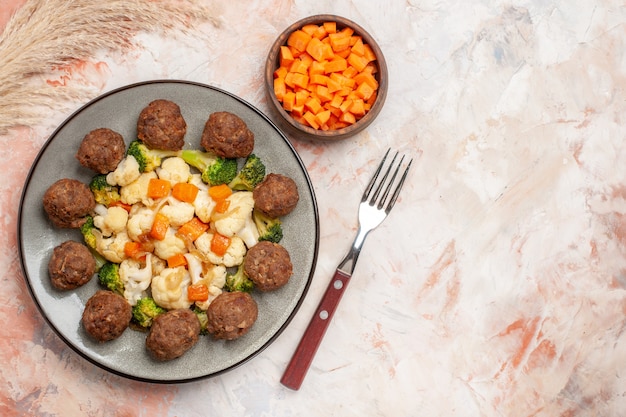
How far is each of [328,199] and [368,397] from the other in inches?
54.3

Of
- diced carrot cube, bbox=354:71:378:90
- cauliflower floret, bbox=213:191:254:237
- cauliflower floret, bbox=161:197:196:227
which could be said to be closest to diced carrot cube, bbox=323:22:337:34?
diced carrot cube, bbox=354:71:378:90

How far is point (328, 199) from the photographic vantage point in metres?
4.07

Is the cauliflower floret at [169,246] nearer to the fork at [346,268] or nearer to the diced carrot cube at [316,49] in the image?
the fork at [346,268]

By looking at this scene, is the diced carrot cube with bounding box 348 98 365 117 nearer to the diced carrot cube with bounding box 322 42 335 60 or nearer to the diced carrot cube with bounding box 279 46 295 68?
the diced carrot cube with bounding box 322 42 335 60

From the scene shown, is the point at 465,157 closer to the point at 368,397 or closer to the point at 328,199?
the point at 328,199

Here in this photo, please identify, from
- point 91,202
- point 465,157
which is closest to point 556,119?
point 465,157

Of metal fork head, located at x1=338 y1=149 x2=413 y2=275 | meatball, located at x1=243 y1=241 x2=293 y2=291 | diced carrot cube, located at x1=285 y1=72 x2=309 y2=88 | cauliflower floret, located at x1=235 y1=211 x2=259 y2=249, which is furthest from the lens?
metal fork head, located at x1=338 y1=149 x2=413 y2=275

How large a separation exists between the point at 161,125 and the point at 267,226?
89cm

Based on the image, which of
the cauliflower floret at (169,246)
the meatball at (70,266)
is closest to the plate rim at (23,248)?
the meatball at (70,266)

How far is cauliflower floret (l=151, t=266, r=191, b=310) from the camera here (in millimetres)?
3582

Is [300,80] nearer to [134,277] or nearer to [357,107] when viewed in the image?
[357,107]

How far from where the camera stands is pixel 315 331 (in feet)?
12.8

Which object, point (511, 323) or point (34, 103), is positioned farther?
point (511, 323)

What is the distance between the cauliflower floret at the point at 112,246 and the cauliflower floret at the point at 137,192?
210mm
